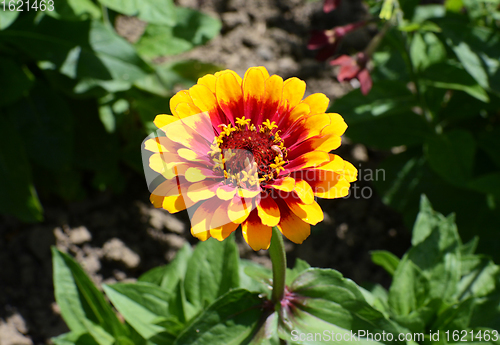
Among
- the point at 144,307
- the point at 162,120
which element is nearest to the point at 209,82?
the point at 162,120

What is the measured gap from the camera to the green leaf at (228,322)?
1271 millimetres

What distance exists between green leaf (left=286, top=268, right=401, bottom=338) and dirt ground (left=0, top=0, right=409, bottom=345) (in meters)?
0.92

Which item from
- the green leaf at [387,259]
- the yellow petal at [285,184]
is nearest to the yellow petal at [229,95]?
the yellow petal at [285,184]

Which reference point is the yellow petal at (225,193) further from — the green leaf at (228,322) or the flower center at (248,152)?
the green leaf at (228,322)

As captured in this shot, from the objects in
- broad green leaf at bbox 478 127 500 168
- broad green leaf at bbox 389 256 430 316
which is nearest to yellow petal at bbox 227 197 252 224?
broad green leaf at bbox 389 256 430 316

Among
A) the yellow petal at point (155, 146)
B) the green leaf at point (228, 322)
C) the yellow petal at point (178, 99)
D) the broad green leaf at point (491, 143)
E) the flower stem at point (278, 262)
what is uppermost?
the yellow petal at point (178, 99)

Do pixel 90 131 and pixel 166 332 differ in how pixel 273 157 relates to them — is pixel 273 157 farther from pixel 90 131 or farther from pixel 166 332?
pixel 90 131

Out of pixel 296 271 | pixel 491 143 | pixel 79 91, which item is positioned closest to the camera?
pixel 296 271

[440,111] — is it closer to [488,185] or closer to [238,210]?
[488,185]

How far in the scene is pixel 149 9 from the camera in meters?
1.85

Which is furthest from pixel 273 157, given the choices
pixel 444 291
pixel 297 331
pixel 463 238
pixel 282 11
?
pixel 282 11

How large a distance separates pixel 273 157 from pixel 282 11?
1884 millimetres

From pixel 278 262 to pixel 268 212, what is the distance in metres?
0.27

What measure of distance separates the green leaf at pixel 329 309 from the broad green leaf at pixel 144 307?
524 millimetres
